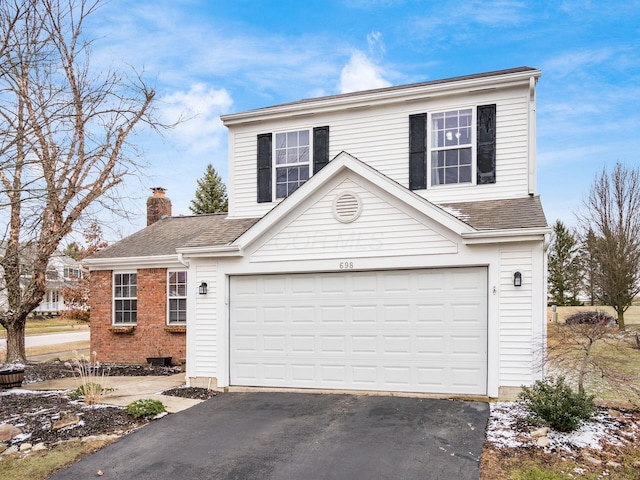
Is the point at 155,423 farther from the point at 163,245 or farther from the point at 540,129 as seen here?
the point at 540,129

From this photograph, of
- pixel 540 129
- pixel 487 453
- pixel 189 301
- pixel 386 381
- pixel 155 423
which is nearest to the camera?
pixel 487 453

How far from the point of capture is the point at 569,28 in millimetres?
12984

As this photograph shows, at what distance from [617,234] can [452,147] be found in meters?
19.6

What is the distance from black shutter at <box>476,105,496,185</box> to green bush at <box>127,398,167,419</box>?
7.54 meters

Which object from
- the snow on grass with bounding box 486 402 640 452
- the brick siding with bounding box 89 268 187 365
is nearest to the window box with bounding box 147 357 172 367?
the brick siding with bounding box 89 268 187 365

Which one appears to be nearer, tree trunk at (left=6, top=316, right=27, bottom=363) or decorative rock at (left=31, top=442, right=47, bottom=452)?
decorative rock at (left=31, top=442, right=47, bottom=452)

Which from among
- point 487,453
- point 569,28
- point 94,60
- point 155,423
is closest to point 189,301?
point 155,423

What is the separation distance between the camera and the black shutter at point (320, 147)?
11.2 meters

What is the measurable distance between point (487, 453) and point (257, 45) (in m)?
12.6

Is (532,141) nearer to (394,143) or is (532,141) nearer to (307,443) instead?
(394,143)

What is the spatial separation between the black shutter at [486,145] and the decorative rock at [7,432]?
9274 millimetres

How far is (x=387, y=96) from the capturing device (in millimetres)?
10547

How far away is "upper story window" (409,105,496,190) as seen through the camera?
1002cm

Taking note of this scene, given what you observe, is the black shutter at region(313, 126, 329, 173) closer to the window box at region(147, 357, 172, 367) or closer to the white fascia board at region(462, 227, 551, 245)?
the white fascia board at region(462, 227, 551, 245)
